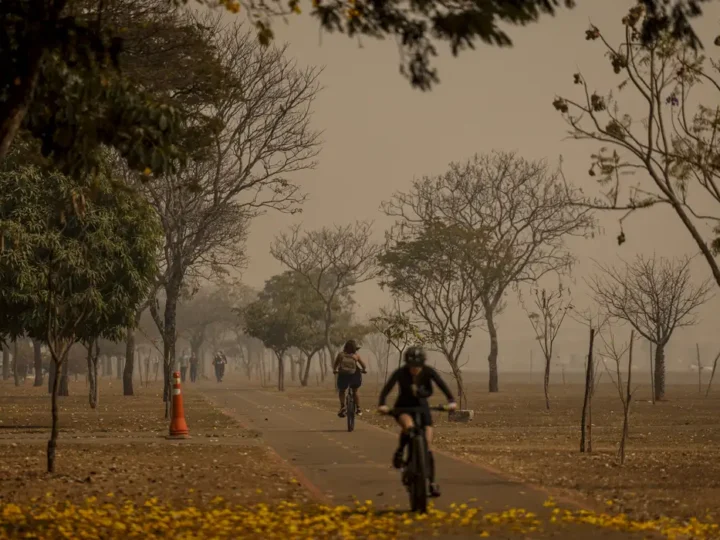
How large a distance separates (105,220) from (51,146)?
1489 centimetres

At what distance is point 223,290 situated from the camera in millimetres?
160375

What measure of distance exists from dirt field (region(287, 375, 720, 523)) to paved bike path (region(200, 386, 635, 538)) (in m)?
0.67

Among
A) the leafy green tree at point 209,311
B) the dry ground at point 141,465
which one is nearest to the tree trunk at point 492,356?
the dry ground at point 141,465

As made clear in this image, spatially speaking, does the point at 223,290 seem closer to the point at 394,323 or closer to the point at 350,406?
the point at 394,323

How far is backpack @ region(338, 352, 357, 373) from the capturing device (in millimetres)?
25312

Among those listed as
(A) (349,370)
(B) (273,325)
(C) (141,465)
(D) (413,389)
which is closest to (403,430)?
(D) (413,389)

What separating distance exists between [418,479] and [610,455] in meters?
9.50

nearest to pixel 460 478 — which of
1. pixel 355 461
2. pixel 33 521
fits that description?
pixel 355 461

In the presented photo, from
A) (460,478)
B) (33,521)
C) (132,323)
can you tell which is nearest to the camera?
(33,521)

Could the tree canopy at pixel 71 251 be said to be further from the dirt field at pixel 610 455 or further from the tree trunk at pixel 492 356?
the tree trunk at pixel 492 356

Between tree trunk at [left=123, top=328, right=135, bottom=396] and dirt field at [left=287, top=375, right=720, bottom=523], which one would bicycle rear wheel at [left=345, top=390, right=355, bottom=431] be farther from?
tree trunk at [left=123, top=328, right=135, bottom=396]

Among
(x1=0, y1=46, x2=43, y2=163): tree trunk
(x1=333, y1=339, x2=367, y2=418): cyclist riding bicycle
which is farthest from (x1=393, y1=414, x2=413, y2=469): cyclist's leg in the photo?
(x1=333, y1=339, x2=367, y2=418): cyclist riding bicycle

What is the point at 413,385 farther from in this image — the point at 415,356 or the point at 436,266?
the point at 436,266

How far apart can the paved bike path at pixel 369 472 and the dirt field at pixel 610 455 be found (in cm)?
A: 67
